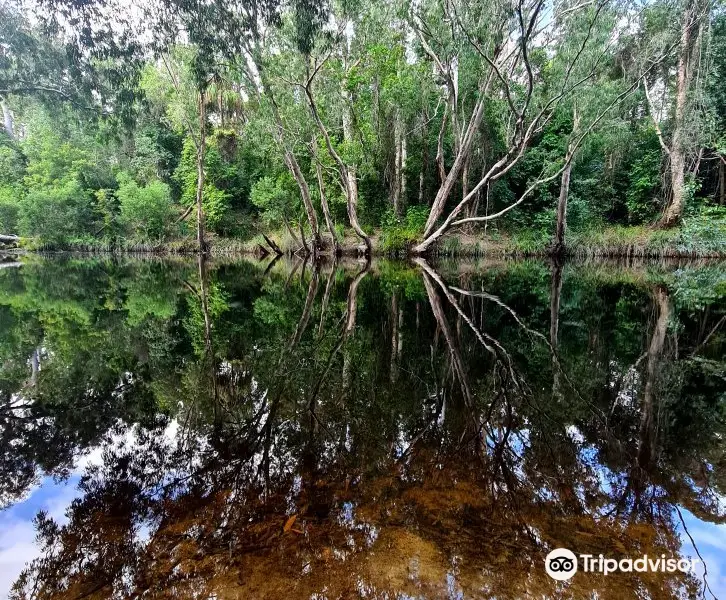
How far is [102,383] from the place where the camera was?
15.7 ft

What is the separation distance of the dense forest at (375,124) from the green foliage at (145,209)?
0.13m

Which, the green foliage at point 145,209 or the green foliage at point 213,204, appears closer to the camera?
the green foliage at point 145,209

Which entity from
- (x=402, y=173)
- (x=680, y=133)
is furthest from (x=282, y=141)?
(x=680, y=133)

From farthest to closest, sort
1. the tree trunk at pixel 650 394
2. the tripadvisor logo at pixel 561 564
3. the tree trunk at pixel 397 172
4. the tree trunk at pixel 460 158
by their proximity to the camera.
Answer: the tree trunk at pixel 397 172 < the tree trunk at pixel 460 158 < the tree trunk at pixel 650 394 < the tripadvisor logo at pixel 561 564

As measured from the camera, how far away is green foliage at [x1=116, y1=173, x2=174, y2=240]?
27.7 metres

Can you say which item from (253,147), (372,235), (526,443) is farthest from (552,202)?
(526,443)

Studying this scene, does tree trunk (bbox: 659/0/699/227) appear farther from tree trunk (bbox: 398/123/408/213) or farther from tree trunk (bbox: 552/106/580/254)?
tree trunk (bbox: 398/123/408/213)

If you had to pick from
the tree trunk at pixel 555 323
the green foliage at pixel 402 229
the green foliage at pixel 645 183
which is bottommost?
the tree trunk at pixel 555 323

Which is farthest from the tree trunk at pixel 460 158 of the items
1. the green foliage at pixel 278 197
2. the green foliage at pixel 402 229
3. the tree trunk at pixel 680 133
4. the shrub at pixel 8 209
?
the shrub at pixel 8 209

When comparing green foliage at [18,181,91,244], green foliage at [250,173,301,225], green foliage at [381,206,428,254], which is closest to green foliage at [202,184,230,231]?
green foliage at [250,173,301,225]

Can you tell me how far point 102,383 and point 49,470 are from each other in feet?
6.19

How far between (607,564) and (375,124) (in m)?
21.2

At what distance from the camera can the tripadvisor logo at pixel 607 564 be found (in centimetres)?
201

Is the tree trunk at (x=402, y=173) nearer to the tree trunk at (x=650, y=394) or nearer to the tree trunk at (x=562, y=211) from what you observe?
the tree trunk at (x=562, y=211)
